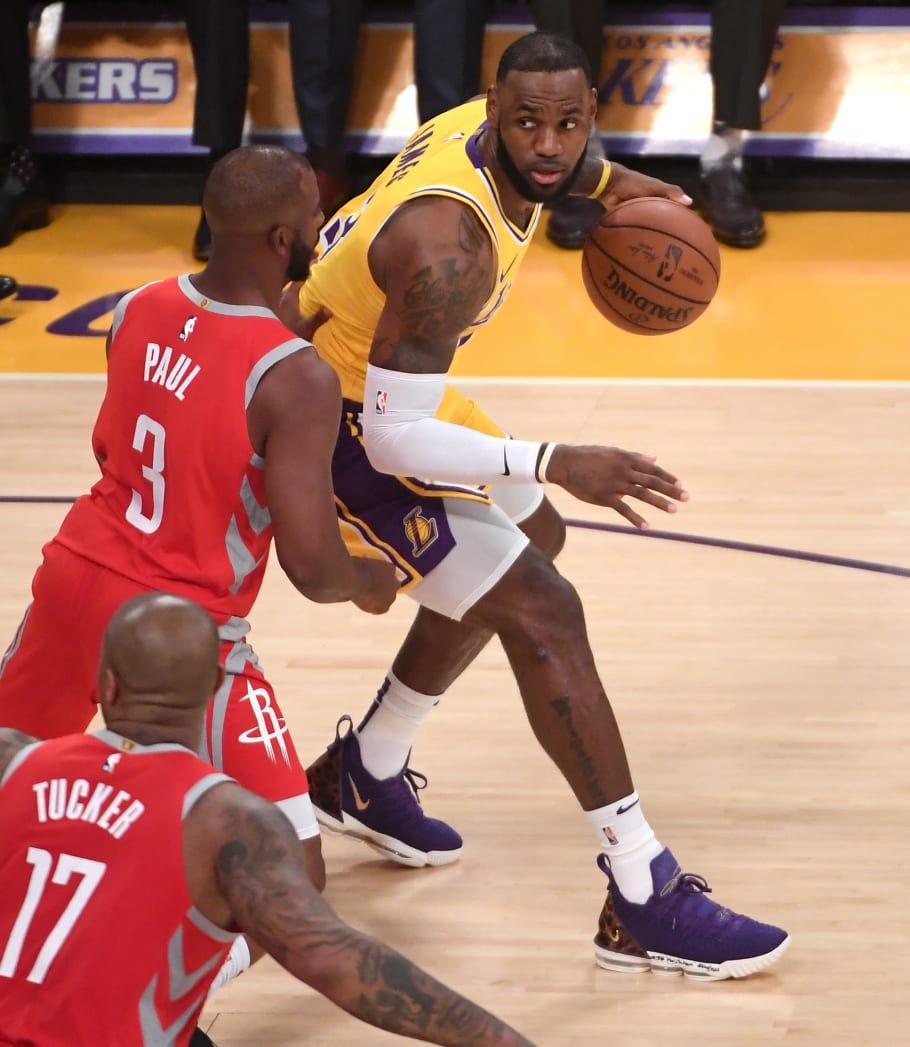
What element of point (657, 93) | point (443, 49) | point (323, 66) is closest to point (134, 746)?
point (443, 49)

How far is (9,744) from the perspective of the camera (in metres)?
2.37

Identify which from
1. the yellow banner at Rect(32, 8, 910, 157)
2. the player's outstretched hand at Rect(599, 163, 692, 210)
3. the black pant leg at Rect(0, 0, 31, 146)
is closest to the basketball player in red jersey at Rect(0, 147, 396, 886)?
the player's outstretched hand at Rect(599, 163, 692, 210)

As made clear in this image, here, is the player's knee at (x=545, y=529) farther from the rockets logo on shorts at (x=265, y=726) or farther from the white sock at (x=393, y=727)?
the rockets logo on shorts at (x=265, y=726)

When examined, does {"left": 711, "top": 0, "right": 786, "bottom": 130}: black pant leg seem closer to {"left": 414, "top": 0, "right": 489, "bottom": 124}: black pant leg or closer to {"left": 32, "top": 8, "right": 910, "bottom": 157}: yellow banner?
{"left": 32, "top": 8, "right": 910, "bottom": 157}: yellow banner

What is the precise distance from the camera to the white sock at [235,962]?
2938mm

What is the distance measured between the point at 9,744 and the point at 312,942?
539 mm

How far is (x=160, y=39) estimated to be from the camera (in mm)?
8898

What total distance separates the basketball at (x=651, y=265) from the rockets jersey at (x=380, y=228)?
1.65ft

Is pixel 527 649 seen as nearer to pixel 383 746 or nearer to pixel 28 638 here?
pixel 383 746

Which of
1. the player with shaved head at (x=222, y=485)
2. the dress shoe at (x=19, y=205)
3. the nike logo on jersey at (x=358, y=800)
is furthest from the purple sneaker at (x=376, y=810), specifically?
the dress shoe at (x=19, y=205)

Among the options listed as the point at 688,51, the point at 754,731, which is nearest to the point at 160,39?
the point at 688,51

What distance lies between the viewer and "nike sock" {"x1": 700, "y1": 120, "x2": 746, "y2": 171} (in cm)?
829

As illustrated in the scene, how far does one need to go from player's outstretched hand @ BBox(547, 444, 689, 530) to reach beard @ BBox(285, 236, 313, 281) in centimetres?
62

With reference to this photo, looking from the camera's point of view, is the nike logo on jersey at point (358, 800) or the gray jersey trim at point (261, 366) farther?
the nike logo on jersey at point (358, 800)
